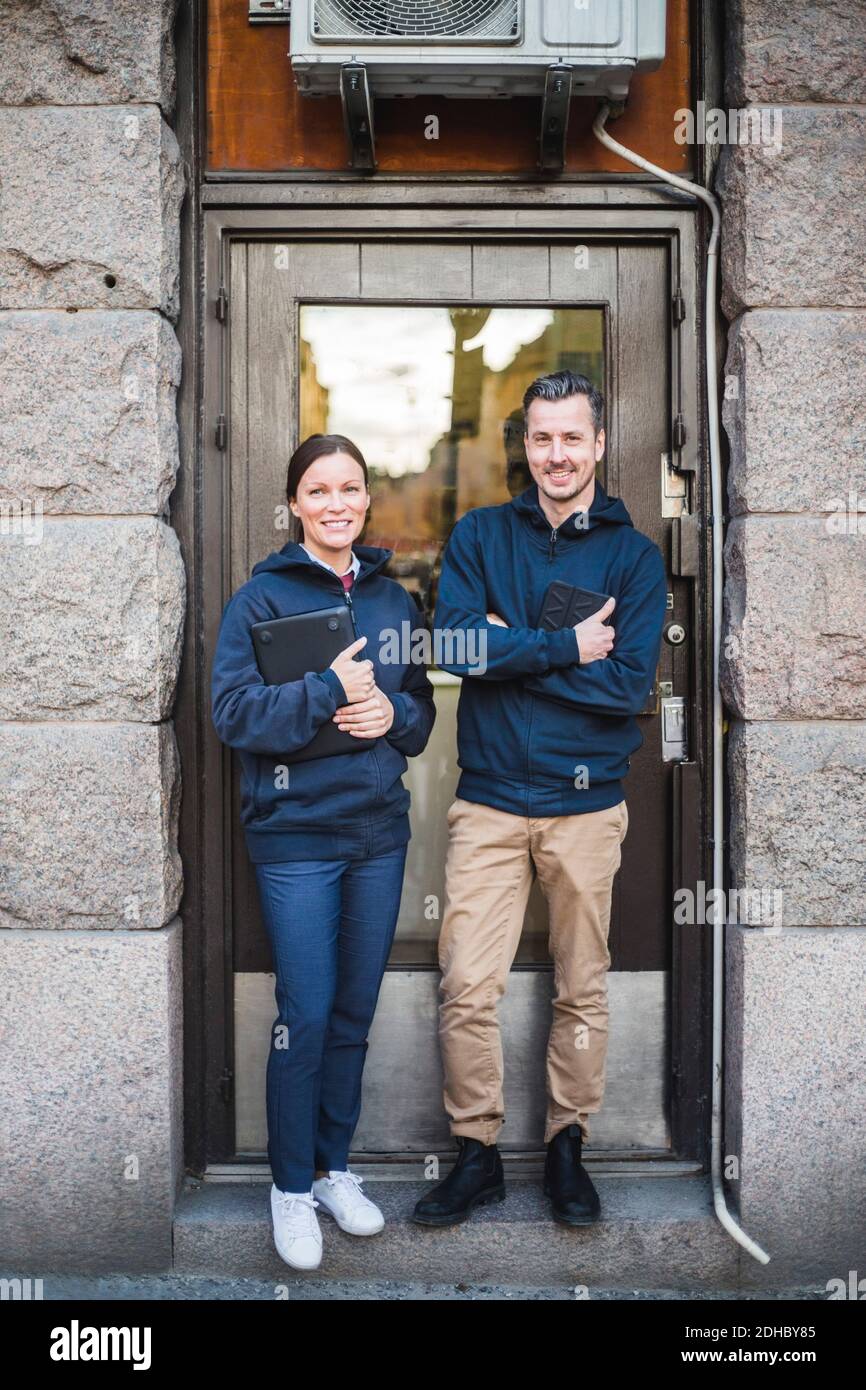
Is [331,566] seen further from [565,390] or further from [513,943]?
[513,943]

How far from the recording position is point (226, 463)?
10.5 feet

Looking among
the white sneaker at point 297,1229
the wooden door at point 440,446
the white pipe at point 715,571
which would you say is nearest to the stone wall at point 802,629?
the white pipe at point 715,571

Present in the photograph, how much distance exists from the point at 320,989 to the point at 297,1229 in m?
0.65

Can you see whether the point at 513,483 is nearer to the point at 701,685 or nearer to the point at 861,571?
the point at 701,685

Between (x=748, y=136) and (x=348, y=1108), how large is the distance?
9.48ft

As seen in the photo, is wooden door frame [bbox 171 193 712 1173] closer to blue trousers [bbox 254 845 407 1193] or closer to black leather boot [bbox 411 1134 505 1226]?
blue trousers [bbox 254 845 407 1193]

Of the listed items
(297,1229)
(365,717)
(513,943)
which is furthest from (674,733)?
(297,1229)

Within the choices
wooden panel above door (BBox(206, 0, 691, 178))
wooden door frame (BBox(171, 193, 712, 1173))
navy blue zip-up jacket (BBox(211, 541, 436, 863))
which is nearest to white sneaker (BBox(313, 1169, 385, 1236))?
wooden door frame (BBox(171, 193, 712, 1173))

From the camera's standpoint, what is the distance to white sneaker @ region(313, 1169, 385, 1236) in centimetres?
291

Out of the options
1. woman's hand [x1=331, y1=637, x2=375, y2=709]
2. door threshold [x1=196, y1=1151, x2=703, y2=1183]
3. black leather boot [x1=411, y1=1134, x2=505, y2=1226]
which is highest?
woman's hand [x1=331, y1=637, x2=375, y2=709]

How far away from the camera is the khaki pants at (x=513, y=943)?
293 cm

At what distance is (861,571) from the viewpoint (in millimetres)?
2973

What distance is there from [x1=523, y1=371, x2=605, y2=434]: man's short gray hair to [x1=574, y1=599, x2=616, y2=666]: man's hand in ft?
1.75
